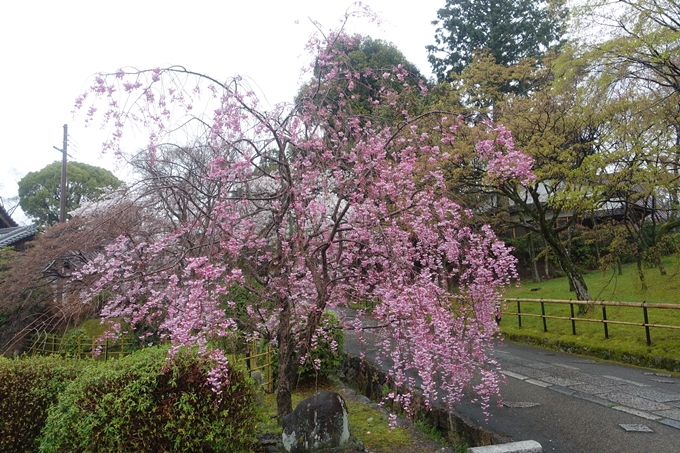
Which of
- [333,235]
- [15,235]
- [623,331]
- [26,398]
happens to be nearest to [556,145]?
[623,331]

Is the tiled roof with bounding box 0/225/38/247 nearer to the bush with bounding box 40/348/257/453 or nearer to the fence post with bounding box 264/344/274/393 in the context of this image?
the fence post with bounding box 264/344/274/393

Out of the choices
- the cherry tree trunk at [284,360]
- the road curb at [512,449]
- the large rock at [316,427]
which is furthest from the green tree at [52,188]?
the road curb at [512,449]

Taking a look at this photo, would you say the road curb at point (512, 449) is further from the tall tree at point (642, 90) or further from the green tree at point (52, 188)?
the green tree at point (52, 188)

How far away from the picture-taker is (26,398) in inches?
168

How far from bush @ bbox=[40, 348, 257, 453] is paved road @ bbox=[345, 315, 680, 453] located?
9.98ft

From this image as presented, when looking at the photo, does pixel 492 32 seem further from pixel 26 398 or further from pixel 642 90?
pixel 26 398

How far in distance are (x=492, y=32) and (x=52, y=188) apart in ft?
92.0

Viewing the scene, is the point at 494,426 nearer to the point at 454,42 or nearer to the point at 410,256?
the point at 410,256

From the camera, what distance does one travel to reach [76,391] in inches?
141

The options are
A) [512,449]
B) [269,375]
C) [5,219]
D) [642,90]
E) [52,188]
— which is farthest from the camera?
[52,188]

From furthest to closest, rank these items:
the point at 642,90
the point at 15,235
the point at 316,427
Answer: the point at 15,235 → the point at 642,90 → the point at 316,427

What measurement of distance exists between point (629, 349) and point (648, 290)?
5.59ft

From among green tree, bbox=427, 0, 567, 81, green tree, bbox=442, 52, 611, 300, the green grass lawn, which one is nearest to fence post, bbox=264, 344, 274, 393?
the green grass lawn

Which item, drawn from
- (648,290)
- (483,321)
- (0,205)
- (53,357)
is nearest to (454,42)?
(648,290)
